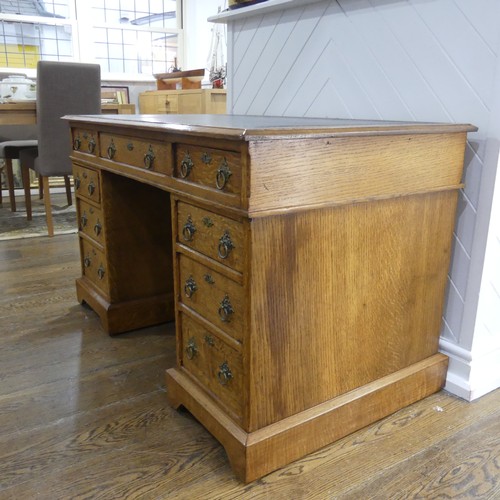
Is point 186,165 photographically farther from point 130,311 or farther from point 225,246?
point 130,311

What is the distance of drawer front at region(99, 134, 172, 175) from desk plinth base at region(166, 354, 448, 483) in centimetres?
55

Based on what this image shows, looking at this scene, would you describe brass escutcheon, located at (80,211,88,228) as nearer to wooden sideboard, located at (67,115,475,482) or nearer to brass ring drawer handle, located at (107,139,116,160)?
brass ring drawer handle, located at (107,139,116,160)

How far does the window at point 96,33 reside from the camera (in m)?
4.71

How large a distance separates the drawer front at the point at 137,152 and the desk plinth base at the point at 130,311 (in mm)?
540

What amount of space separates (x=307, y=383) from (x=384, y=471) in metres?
0.26

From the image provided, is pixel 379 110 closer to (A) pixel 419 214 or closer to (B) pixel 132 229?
(A) pixel 419 214

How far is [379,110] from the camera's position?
1.57 m

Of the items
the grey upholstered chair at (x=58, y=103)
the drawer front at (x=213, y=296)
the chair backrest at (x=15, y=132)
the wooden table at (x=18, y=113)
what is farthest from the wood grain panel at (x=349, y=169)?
the chair backrest at (x=15, y=132)

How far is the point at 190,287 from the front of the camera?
1.27 meters

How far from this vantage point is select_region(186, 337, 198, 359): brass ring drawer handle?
130 cm

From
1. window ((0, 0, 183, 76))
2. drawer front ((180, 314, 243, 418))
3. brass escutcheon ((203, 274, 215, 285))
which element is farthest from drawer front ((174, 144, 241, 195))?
window ((0, 0, 183, 76))

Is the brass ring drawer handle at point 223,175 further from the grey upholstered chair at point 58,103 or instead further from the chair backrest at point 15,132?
the chair backrest at point 15,132

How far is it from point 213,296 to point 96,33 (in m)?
4.55

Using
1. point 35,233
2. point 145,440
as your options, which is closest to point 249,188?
point 145,440
